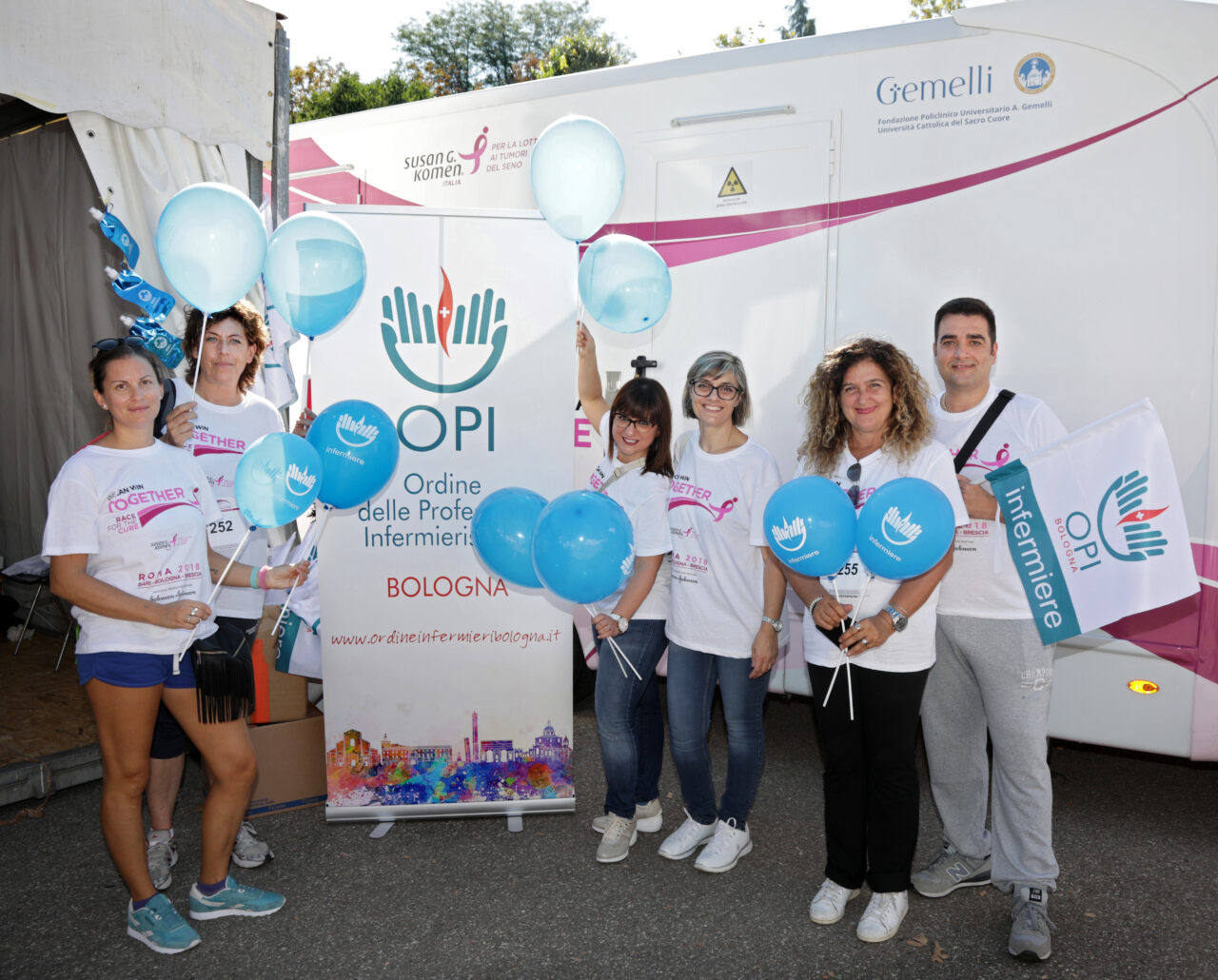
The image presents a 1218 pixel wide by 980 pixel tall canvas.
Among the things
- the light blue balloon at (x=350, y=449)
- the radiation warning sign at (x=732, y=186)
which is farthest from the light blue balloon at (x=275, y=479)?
the radiation warning sign at (x=732, y=186)

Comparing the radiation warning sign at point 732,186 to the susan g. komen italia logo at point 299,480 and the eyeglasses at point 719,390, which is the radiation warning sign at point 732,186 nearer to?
the eyeglasses at point 719,390

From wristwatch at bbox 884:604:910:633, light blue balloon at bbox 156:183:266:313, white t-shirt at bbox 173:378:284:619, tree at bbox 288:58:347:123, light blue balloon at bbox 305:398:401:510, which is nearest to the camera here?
wristwatch at bbox 884:604:910:633

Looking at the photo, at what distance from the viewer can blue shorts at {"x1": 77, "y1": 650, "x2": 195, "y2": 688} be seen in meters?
2.46

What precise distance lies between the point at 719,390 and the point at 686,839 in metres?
1.61

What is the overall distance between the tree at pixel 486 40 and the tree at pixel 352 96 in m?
7.31

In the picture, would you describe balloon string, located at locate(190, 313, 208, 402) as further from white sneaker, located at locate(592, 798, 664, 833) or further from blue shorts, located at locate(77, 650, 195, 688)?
white sneaker, located at locate(592, 798, 664, 833)

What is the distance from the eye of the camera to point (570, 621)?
11.1 feet

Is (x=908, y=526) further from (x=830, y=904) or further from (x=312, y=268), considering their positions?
(x=312, y=268)

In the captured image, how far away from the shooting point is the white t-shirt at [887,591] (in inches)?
99.6

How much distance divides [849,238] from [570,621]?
1970 millimetres

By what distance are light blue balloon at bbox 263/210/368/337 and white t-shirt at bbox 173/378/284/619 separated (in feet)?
1.33

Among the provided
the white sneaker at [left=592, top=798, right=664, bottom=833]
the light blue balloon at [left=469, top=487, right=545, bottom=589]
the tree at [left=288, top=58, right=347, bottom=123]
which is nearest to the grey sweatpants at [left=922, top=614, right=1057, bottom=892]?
the white sneaker at [left=592, top=798, right=664, bottom=833]

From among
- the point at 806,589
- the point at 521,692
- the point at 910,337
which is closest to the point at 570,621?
the point at 521,692

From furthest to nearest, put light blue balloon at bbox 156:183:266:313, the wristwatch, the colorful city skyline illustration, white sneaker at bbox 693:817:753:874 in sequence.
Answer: the colorful city skyline illustration
white sneaker at bbox 693:817:753:874
light blue balloon at bbox 156:183:266:313
the wristwatch
